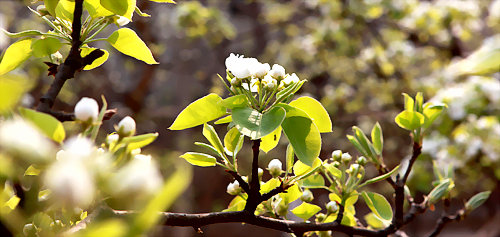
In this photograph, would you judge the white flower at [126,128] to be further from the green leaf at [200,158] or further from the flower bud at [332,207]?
the flower bud at [332,207]

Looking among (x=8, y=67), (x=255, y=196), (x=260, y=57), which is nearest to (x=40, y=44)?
(x=8, y=67)

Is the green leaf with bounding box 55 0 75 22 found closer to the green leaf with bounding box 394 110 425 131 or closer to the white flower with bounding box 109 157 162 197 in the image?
the white flower with bounding box 109 157 162 197

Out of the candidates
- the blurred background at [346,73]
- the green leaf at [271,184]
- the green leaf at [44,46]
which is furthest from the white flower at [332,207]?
the blurred background at [346,73]

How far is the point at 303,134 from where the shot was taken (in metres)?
0.60

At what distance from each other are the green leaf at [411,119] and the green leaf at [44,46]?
62 centimetres

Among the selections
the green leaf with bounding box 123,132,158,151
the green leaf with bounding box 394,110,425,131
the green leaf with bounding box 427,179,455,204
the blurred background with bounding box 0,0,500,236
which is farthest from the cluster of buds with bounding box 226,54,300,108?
the blurred background with bounding box 0,0,500,236

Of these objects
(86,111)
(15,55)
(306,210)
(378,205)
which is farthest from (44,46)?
(378,205)

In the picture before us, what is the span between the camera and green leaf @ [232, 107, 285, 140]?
559 mm

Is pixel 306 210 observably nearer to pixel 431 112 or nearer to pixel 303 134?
pixel 303 134

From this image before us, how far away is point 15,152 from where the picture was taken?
11.5 inches

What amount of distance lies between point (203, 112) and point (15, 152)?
0.35 meters

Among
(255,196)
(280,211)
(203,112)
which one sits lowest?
(280,211)

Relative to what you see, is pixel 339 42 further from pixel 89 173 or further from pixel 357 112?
pixel 89 173

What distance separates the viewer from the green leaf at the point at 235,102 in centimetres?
60
